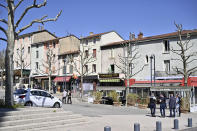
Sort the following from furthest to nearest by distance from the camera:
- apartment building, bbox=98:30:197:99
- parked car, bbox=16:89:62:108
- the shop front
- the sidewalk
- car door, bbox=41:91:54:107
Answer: the shop front, apartment building, bbox=98:30:197:99, car door, bbox=41:91:54:107, parked car, bbox=16:89:62:108, the sidewalk

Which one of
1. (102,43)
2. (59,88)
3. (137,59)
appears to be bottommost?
(59,88)

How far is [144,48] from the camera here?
104ft

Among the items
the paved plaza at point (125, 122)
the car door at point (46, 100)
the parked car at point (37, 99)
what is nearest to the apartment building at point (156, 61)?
the paved plaza at point (125, 122)

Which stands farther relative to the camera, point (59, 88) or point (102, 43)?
point (59, 88)

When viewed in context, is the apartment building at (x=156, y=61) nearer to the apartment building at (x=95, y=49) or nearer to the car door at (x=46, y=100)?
the apartment building at (x=95, y=49)

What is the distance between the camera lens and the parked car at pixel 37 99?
54.9ft

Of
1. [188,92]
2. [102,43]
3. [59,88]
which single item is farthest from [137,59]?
[59,88]

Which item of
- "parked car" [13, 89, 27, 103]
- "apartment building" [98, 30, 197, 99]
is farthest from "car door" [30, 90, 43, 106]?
"apartment building" [98, 30, 197, 99]

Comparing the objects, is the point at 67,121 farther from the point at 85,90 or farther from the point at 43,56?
the point at 43,56

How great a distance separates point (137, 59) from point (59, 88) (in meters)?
15.5

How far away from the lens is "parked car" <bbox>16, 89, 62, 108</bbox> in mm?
16734

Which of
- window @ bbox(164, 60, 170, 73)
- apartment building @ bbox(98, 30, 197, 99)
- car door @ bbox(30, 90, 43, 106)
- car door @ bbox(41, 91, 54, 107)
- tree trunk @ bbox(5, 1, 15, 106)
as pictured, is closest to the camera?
tree trunk @ bbox(5, 1, 15, 106)

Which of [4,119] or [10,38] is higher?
[10,38]

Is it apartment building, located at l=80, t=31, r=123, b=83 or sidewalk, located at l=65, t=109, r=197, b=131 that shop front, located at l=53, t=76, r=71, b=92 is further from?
sidewalk, located at l=65, t=109, r=197, b=131
